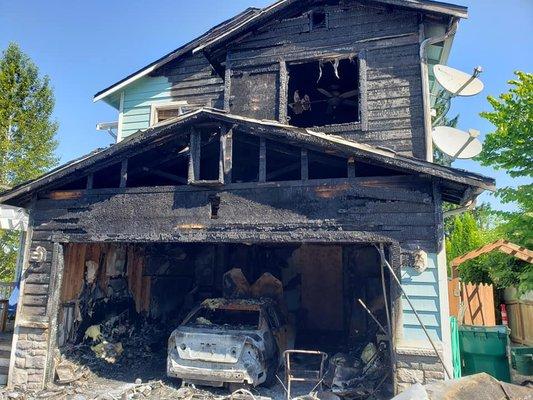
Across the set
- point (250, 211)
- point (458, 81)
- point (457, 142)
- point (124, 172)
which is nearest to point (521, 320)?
point (457, 142)

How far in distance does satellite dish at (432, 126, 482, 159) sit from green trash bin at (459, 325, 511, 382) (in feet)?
11.8

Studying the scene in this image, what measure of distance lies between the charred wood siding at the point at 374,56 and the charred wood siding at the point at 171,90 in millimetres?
2665

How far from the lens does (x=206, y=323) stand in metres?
8.35

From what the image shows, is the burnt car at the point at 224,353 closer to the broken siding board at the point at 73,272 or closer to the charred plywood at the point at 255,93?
the broken siding board at the point at 73,272

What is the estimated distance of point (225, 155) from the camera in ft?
24.1

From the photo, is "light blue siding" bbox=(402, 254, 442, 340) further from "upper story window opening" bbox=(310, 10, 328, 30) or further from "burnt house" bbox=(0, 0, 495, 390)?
"upper story window opening" bbox=(310, 10, 328, 30)

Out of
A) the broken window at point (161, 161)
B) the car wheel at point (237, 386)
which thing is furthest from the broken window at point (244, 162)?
the car wheel at point (237, 386)

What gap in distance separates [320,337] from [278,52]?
26.3 ft

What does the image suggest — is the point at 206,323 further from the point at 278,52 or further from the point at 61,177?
the point at 278,52

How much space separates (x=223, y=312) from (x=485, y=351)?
533cm

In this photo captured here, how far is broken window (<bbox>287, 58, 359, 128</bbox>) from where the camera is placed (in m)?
10.2

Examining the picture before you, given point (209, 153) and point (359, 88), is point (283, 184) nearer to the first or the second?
point (209, 153)

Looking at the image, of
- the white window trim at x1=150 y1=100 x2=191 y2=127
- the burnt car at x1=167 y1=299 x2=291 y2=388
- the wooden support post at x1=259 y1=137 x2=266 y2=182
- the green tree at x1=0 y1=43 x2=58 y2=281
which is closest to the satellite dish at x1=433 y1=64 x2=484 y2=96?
the wooden support post at x1=259 y1=137 x2=266 y2=182

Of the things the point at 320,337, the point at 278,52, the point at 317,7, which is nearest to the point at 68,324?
the point at 320,337
